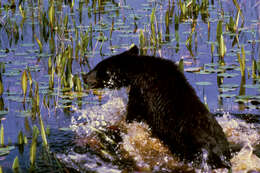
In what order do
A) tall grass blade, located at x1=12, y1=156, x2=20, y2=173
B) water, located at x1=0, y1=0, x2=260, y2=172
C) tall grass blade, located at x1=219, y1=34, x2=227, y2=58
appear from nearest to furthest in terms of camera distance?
tall grass blade, located at x1=12, y1=156, x2=20, y2=173
water, located at x1=0, y1=0, x2=260, y2=172
tall grass blade, located at x1=219, y1=34, x2=227, y2=58

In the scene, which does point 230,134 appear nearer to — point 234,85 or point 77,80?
point 234,85

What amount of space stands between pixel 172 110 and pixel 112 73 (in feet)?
4.54

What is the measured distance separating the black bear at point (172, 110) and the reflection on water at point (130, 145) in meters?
0.17

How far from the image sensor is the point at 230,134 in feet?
20.0

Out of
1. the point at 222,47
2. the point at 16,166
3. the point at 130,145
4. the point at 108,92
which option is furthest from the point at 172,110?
the point at 222,47

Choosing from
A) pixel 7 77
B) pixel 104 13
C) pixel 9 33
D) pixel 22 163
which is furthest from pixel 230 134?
pixel 104 13

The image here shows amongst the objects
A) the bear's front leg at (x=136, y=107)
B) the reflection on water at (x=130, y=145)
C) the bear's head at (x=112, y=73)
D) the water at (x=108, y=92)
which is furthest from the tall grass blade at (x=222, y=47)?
the bear's front leg at (x=136, y=107)

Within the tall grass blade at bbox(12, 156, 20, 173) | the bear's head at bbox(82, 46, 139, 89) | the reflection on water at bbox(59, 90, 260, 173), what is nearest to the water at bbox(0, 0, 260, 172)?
the reflection on water at bbox(59, 90, 260, 173)

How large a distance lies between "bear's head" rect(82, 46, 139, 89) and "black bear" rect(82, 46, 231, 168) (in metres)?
0.01

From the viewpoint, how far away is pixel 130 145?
5.73m

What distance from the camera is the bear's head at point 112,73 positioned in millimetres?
5973

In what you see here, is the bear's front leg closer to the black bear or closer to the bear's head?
the black bear

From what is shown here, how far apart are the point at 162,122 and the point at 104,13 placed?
7.22 m

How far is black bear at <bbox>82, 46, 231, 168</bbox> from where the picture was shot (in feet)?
15.5
